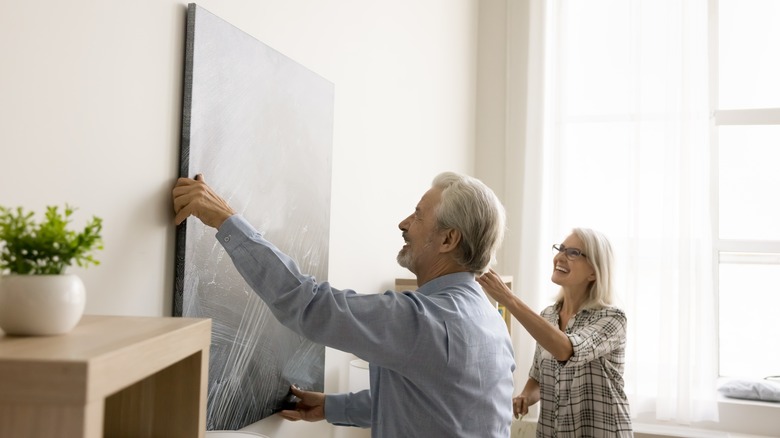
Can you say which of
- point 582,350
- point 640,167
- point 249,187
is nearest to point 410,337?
point 249,187

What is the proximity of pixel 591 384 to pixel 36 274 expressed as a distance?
2.32 m

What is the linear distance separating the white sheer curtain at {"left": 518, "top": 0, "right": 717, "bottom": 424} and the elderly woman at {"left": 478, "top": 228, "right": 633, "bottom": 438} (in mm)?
1202

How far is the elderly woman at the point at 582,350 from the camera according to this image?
2.55m

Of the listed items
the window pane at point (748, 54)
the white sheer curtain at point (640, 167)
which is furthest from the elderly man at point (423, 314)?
the window pane at point (748, 54)

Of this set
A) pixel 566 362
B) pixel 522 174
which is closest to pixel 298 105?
pixel 566 362

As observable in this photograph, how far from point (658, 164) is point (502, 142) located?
0.91 m

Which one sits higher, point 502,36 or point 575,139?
point 502,36

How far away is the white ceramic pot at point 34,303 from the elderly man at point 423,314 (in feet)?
1.96

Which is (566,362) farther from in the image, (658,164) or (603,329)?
(658,164)

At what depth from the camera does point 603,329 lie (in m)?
2.64

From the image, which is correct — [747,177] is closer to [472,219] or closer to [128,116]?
[472,219]

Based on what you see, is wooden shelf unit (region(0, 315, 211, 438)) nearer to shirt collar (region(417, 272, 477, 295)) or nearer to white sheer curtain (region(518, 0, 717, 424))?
shirt collar (region(417, 272, 477, 295))

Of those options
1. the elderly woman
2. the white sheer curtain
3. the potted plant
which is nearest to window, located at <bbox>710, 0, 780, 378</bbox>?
the white sheer curtain

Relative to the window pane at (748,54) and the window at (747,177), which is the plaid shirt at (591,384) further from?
the window pane at (748,54)
